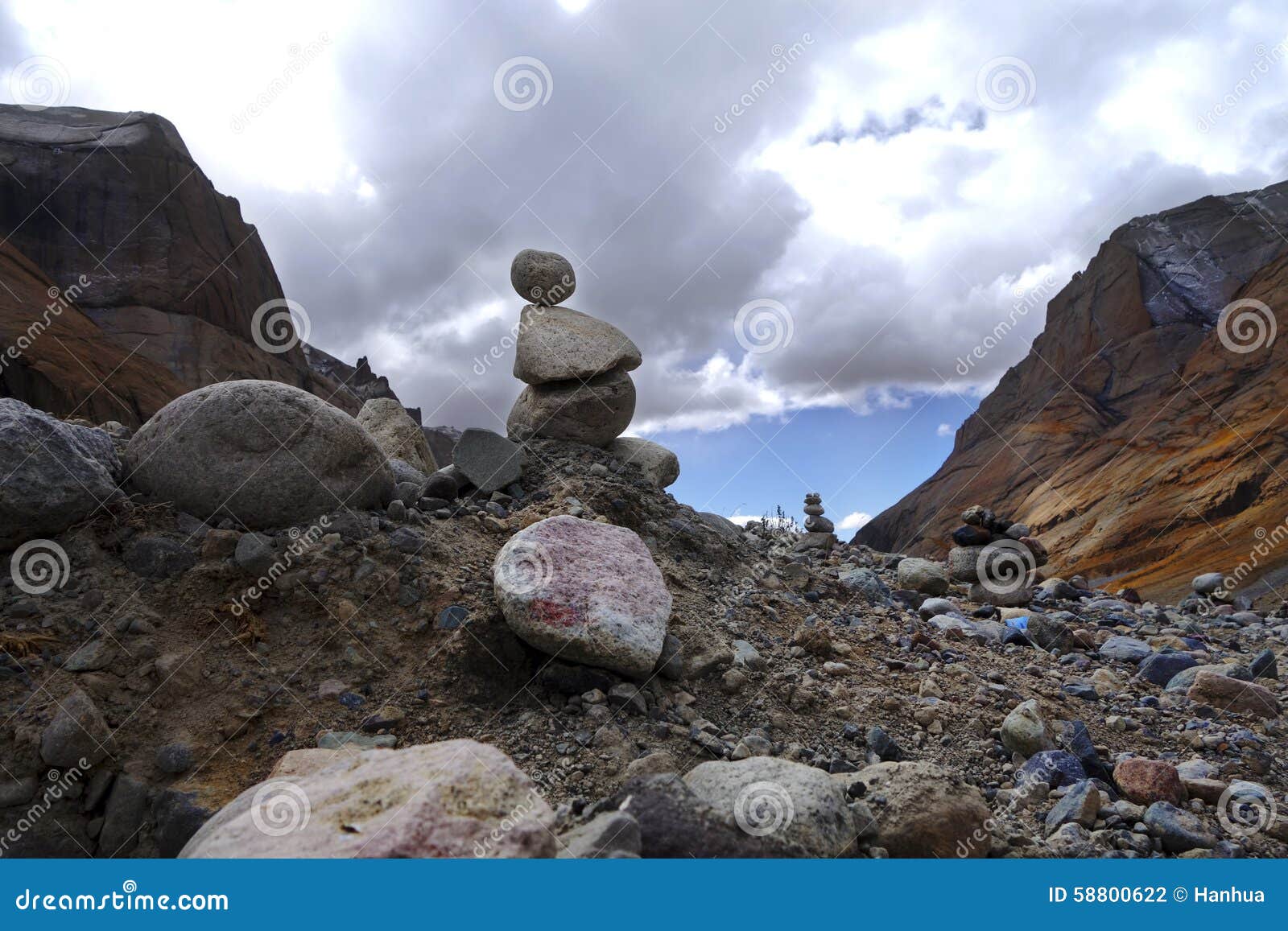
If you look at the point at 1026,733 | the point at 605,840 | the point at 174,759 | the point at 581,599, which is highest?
the point at 581,599

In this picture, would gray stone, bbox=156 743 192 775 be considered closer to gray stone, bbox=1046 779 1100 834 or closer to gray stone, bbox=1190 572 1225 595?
gray stone, bbox=1046 779 1100 834

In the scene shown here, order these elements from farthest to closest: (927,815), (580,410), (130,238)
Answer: (130,238) → (580,410) → (927,815)

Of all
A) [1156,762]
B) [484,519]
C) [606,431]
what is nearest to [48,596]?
[484,519]

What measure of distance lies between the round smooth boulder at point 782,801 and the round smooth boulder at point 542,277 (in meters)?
8.13

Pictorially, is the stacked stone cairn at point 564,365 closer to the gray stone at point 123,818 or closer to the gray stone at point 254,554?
the gray stone at point 254,554

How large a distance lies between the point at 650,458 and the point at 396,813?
8364mm

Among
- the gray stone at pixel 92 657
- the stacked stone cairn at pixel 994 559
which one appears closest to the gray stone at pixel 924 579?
the stacked stone cairn at pixel 994 559

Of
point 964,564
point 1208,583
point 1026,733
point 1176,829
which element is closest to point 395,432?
point 1026,733

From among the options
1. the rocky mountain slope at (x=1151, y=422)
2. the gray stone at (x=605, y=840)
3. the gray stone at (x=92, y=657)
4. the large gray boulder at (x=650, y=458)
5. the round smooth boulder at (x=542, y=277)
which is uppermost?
the rocky mountain slope at (x=1151, y=422)

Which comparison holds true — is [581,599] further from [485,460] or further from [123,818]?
[485,460]

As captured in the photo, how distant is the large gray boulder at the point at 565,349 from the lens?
413 inches

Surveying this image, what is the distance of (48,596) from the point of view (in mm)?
5840

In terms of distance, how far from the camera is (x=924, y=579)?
1185 centimetres

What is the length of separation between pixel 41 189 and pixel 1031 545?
46.4 m
